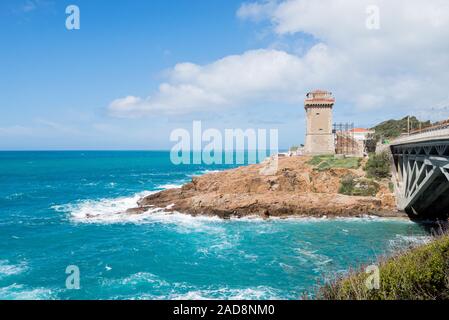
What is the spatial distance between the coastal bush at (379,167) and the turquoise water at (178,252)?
8.87 meters

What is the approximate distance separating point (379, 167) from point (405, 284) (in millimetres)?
34124

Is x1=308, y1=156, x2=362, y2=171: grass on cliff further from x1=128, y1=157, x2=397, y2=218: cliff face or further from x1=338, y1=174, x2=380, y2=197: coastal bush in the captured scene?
x1=338, y1=174, x2=380, y2=197: coastal bush

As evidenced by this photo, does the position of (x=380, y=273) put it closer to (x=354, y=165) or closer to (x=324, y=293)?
(x=324, y=293)

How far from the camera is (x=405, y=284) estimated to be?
10.8 meters

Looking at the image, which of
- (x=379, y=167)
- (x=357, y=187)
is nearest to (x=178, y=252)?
(x=357, y=187)

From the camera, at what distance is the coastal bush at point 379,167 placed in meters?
41.4

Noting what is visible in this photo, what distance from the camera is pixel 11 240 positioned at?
31.2 m

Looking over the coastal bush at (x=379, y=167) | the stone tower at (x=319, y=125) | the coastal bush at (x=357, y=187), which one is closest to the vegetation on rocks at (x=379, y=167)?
the coastal bush at (x=379, y=167)

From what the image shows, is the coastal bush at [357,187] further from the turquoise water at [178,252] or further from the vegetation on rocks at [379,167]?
the turquoise water at [178,252]

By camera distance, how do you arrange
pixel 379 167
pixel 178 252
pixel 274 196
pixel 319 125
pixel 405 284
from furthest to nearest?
pixel 319 125, pixel 379 167, pixel 274 196, pixel 178 252, pixel 405 284

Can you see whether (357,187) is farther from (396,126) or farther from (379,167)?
(396,126)
